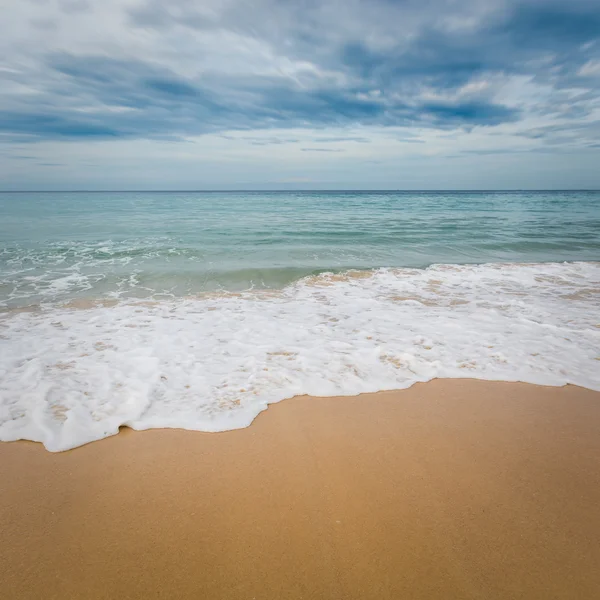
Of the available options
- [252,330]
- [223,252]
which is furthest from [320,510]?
[223,252]

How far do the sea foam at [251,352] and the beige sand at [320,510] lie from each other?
1.46ft

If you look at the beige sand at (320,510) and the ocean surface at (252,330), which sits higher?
the beige sand at (320,510)

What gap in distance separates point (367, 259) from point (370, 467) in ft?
32.4

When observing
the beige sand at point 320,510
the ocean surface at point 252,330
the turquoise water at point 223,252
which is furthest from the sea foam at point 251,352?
→ the turquoise water at point 223,252

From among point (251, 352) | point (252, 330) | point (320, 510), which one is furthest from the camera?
point (252, 330)

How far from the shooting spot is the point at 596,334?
531cm

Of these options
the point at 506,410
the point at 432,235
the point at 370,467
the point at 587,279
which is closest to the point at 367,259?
the point at 587,279

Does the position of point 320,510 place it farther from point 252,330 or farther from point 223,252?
point 223,252

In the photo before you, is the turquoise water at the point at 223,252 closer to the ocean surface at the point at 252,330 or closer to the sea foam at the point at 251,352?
the ocean surface at the point at 252,330

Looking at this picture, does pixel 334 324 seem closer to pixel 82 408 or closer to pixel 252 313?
pixel 252 313

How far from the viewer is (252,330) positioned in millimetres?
5668

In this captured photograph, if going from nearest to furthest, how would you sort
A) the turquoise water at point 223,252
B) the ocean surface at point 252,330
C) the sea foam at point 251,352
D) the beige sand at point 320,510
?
1. the beige sand at point 320,510
2. the sea foam at point 251,352
3. the ocean surface at point 252,330
4. the turquoise water at point 223,252

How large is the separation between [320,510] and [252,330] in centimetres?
352

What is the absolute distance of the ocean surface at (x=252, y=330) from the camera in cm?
372
